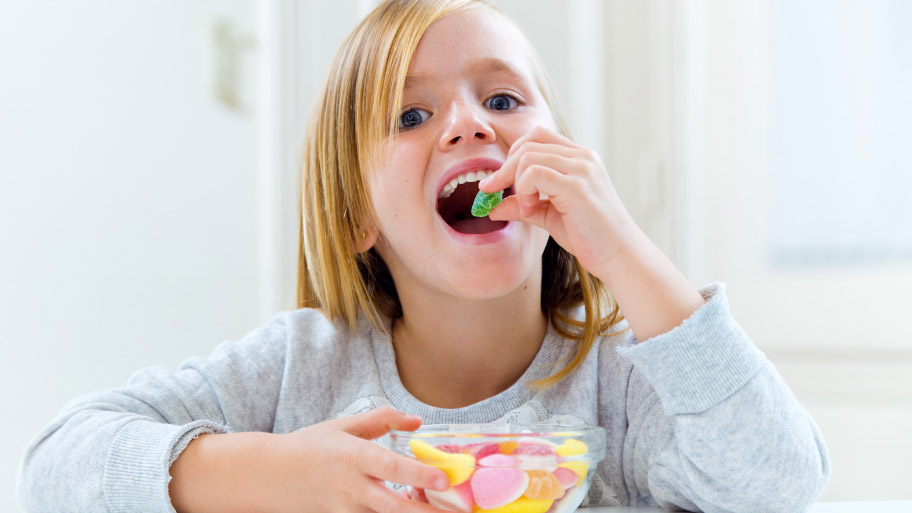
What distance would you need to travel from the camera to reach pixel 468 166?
0.87m

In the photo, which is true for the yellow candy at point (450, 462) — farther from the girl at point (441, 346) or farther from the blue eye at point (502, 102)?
the blue eye at point (502, 102)

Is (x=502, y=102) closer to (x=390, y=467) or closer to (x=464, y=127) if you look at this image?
(x=464, y=127)

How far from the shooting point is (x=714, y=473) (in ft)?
2.31

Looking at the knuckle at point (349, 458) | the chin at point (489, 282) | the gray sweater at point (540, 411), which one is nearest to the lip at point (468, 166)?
the chin at point (489, 282)

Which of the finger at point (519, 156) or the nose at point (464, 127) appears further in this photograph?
the nose at point (464, 127)

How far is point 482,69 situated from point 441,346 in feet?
1.10

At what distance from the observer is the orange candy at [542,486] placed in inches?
22.5

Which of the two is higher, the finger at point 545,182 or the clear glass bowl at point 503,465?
the finger at point 545,182

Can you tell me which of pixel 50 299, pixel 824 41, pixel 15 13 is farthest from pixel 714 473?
pixel 824 41

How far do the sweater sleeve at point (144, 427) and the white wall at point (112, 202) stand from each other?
22.9 inches

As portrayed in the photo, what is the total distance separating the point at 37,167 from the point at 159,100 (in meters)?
0.33

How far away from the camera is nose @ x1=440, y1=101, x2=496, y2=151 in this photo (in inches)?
33.9

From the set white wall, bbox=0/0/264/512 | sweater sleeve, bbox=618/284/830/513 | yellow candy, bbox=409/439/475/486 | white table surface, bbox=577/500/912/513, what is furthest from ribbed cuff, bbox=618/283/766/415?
white wall, bbox=0/0/264/512

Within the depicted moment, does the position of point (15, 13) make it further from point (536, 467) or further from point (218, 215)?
point (536, 467)
